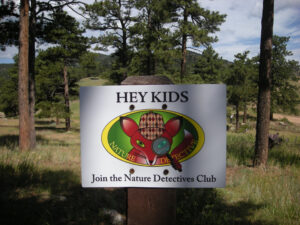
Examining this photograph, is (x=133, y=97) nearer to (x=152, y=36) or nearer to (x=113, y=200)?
(x=113, y=200)

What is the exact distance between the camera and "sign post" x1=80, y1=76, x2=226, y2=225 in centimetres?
160

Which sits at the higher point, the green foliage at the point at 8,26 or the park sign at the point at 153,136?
the green foliage at the point at 8,26

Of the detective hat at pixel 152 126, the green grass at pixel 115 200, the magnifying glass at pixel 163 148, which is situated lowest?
the green grass at pixel 115 200

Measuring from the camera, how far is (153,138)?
161 cm

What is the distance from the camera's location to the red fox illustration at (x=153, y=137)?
160cm

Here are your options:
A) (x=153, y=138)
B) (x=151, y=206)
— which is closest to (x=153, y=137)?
(x=153, y=138)

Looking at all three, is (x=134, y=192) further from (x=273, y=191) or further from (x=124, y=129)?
(x=273, y=191)

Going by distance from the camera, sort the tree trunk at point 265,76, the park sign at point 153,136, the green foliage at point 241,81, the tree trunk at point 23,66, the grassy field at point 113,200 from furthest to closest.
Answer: the green foliage at point 241,81 < the tree trunk at point 23,66 < the tree trunk at point 265,76 < the grassy field at point 113,200 < the park sign at point 153,136

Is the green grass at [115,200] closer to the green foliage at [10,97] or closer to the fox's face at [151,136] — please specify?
the fox's face at [151,136]

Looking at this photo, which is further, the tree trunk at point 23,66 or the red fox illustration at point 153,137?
the tree trunk at point 23,66

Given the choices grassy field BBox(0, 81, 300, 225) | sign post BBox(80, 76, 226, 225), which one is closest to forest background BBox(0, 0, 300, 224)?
grassy field BBox(0, 81, 300, 225)

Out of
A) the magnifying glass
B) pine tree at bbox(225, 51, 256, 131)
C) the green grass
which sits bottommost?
the green grass

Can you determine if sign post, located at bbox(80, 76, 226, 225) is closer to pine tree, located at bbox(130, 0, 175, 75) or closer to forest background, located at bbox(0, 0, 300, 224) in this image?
forest background, located at bbox(0, 0, 300, 224)

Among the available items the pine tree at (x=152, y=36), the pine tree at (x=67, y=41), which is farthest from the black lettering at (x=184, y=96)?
the pine tree at (x=152, y=36)
